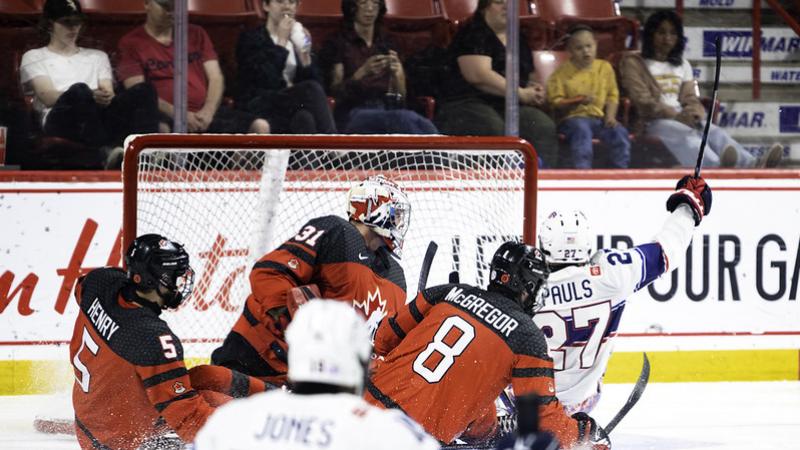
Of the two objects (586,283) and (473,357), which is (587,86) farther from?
(473,357)

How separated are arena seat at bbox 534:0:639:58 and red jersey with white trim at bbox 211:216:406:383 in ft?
6.67

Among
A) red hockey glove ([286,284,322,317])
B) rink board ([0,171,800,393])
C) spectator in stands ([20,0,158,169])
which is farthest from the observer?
rink board ([0,171,800,393])

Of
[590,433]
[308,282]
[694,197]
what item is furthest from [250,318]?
[694,197]

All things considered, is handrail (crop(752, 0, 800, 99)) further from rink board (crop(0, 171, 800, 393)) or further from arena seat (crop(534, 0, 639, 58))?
arena seat (crop(534, 0, 639, 58))

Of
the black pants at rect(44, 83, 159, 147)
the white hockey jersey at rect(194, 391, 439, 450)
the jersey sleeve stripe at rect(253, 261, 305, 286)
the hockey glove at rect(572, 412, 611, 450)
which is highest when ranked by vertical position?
the black pants at rect(44, 83, 159, 147)

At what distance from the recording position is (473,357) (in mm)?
3732

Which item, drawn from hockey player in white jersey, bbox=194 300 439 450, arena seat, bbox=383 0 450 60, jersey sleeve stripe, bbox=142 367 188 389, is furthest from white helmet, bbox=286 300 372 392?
arena seat, bbox=383 0 450 60

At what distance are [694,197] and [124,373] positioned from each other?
2.09 metres

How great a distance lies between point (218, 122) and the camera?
5848 millimetres

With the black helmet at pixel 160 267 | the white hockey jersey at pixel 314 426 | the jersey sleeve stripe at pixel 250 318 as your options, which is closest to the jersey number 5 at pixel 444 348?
the black helmet at pixel 160 267

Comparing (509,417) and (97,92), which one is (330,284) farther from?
(97,92)

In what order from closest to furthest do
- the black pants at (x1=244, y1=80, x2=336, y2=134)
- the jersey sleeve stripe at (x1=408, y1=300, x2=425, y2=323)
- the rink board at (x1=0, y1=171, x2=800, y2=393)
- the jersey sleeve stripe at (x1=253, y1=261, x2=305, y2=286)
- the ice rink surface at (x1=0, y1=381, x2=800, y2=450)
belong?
the jersey sleeve stripe at (x1=408, y1=300, x2=425, y2=323), the jersey sleeve stripe at (x1=253, y1=261, x2=305, y2=286), the ice rink surface at (x1=0, y1=381, x2=800, y2=450), the black pants at (x1=244, y1=80, x2=336, y2=134), the rink board at (x1=0, y1=171, x2=800, y2=393)

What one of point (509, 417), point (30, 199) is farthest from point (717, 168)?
point (30, 199)

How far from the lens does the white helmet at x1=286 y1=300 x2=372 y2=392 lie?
2133 millimetres
